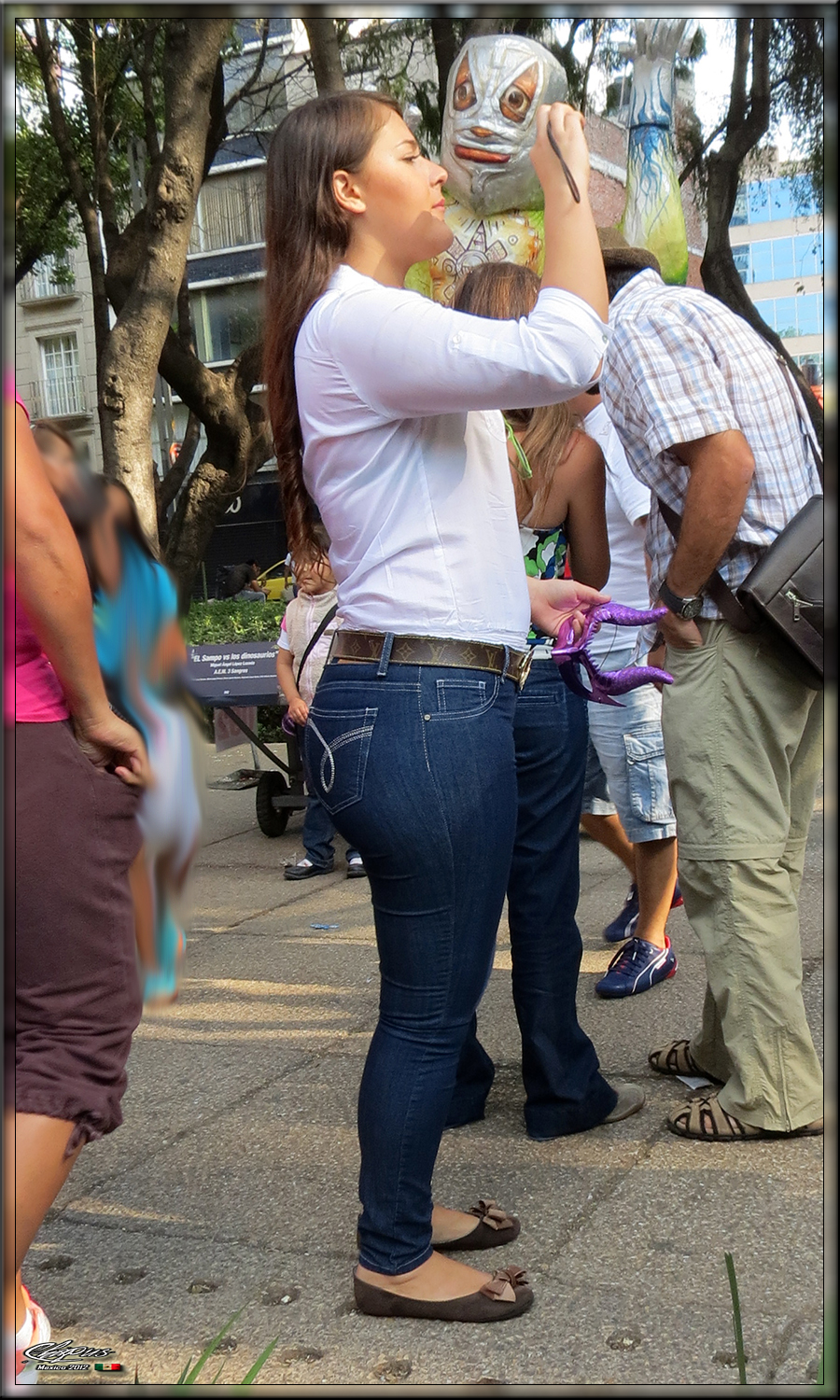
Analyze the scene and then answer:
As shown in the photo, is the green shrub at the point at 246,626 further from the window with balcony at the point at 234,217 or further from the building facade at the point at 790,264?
the building facade at the point at 790,264

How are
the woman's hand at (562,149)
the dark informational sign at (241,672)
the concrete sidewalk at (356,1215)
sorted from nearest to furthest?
the woman's hand at (562,149) → the concrete sidewalk at (356,1215) → the dark informational sign at (241,672)

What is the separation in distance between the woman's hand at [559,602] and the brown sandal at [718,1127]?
1134mm

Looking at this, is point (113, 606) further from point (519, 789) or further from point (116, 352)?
point (116, 352)

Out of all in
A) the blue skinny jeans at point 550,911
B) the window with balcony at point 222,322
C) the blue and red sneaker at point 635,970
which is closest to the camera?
the blue skinny jeans at point 550,911

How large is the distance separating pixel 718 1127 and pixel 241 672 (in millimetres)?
4529

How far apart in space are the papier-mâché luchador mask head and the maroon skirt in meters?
5.98

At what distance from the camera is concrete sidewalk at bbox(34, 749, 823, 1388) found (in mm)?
2248

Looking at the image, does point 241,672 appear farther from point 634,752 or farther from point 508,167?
point 634,752

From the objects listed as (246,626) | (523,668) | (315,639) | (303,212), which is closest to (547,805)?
(523,668)

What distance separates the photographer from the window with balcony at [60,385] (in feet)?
4.01

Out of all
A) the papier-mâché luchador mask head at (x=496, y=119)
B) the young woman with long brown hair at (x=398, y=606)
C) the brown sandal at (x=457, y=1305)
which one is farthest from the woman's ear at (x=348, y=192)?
the papier-mâché luchador mask head at (x=496, y=119)

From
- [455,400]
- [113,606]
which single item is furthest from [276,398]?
[113,606]

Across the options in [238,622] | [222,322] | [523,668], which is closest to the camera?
[523,668]

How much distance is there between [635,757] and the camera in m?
4.22
